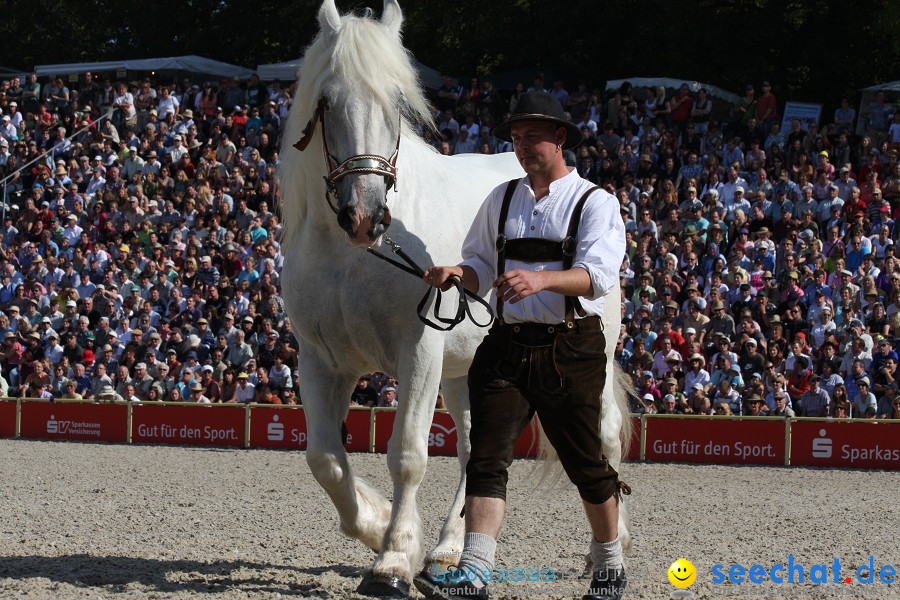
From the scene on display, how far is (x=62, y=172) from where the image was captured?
2350 cm

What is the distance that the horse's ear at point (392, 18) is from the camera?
6.18 meters

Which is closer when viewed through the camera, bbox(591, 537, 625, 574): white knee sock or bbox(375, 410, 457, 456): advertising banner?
bbox(591, 537, 625, 574): white knee sock

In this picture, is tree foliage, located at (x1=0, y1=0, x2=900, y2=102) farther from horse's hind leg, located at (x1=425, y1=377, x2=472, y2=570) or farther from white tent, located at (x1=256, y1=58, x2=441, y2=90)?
horse's hind leg, located at (x1=425, y1=377, x2=472, y2=570)

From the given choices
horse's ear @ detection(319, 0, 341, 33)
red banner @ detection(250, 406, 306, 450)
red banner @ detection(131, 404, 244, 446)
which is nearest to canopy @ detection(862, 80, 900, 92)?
red banner @ detection(250, 406, 306, 450)

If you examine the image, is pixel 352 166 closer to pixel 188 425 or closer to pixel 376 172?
pixel 376 172

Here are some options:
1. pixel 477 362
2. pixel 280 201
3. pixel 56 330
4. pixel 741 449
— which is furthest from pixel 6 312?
pixel 477 362

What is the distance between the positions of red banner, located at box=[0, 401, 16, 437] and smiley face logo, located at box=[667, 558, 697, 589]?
43.0 ft

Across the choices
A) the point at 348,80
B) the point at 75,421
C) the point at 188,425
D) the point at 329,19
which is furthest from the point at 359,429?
the point at 348,80

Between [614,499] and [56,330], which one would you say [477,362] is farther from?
[56,330]

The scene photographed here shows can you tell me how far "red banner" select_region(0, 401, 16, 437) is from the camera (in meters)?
17.0

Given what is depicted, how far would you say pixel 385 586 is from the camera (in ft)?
18.4

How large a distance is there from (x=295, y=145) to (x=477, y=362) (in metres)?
1.56

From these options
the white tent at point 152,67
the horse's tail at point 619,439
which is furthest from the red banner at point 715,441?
the white tent at point 152,67

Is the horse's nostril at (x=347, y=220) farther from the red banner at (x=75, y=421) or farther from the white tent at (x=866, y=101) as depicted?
the white tent at (x=866, y=101)
